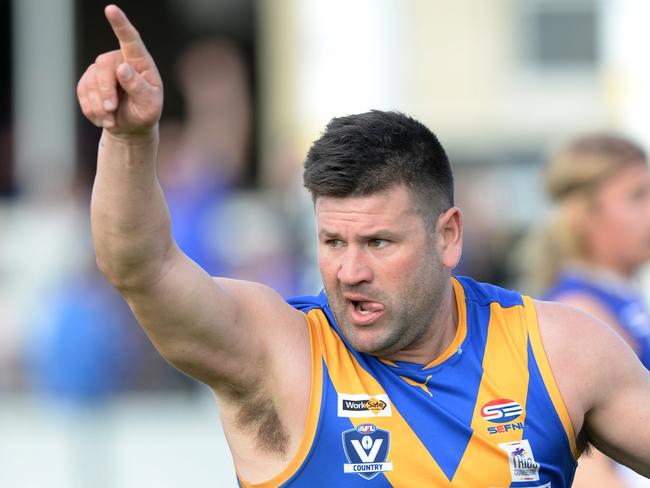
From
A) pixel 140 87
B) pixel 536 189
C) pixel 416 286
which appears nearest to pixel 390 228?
pixel 416 286

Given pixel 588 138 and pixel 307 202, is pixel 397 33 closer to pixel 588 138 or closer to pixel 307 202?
pixel 307 202

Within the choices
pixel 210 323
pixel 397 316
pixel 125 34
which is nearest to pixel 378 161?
pixel 397 316

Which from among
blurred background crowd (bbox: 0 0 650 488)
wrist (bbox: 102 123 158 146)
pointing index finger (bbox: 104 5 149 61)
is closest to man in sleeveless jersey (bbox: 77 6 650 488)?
wrist (bbox: 102 123 158 146)

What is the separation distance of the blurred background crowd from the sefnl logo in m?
5.20

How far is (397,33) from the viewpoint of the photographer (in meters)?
15.1

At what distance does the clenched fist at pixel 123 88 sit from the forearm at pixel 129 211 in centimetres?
7

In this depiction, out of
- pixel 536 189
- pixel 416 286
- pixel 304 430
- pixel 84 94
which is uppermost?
pixel 84 94

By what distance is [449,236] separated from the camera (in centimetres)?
399

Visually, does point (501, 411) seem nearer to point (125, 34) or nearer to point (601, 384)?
point (601, 384)

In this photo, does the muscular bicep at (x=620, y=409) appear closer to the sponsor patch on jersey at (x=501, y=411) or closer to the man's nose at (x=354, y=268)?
the sponsor patch on jersey at (x=501, y=411)

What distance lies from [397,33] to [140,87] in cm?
1217

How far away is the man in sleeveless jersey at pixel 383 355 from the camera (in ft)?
11.7

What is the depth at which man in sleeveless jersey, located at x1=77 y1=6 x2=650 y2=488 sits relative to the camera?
11.7 ft

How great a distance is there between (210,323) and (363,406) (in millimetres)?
526
